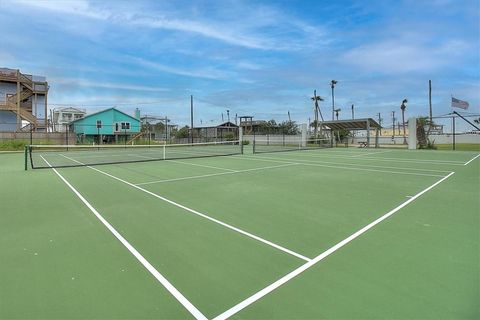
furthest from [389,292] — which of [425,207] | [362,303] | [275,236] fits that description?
[425,207]

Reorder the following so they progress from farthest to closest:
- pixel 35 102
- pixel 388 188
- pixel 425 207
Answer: pixel 35 102, pixel 388 188, pixel 425 207

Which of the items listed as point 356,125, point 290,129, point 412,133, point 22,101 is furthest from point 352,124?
point 22,101

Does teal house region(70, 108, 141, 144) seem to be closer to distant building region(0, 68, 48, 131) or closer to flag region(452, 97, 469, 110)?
distant building region(0, 68, 48, 131)

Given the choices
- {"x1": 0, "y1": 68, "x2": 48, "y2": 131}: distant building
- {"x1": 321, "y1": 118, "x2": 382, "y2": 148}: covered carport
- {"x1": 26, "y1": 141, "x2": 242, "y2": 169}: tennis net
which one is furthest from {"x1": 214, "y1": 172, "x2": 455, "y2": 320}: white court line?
{"x1": 0, "y1": 68, "x2": 48, "y2": 131}: distant building

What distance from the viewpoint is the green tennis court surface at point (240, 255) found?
2770 mm

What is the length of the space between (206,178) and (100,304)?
24.5ft

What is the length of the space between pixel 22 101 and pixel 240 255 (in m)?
42.7

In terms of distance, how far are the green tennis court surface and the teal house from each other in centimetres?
4082

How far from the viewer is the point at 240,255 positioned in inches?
153

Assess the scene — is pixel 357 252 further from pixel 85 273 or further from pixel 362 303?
pixel 85 273

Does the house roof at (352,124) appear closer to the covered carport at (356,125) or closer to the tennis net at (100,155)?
the covered carport at (356,125)

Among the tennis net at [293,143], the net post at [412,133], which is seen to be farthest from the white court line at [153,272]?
the net post at [412,133]

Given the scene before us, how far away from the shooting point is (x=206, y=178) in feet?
33.6

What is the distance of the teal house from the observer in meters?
46.2
